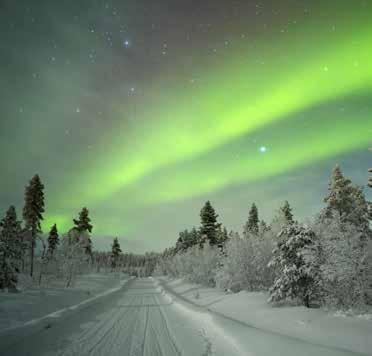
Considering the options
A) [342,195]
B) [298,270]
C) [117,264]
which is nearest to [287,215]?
[342,195]

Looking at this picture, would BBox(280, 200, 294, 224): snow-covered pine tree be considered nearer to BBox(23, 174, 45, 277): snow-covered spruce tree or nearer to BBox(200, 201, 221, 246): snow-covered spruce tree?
BBox(200, 201, 221, 246): snow-covered spruce tree

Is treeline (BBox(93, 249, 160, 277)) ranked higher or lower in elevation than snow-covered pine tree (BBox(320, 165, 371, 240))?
lower

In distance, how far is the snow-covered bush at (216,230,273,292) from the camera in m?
23.6

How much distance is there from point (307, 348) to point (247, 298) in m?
11.2

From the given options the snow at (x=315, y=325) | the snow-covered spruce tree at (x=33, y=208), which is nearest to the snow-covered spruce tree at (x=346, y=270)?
the snow at (x=315, y=325)

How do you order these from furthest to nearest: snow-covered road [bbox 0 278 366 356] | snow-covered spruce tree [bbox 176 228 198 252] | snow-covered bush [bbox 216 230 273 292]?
snow-covered spruce tree [bbox 176 228 198 252] < snow-covered bush [bbox 216 230 273 292] < snow-covered road [bbox 0 278 366 356]

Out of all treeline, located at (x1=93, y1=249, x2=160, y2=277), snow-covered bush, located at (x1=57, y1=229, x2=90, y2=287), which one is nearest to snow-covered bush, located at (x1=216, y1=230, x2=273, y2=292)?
snow-covered bush, located at (x1=57, y1=229, x2=90, y2=287)

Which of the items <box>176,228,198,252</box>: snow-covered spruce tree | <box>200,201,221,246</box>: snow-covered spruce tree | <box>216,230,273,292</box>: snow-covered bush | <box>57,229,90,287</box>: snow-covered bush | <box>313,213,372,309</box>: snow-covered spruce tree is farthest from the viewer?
<box>176,228,198,252</box>: snow-covered spruce tree

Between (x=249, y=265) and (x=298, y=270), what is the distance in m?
11.1

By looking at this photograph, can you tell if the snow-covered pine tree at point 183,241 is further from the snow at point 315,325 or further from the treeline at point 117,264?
the snow at point 315,325

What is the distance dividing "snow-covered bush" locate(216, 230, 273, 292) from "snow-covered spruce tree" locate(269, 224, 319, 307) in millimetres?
7591

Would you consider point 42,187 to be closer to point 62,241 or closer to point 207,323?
point 62,241

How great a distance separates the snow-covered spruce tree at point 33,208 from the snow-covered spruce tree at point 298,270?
118 feet

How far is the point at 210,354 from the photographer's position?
791 centimetres
